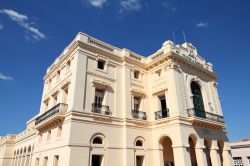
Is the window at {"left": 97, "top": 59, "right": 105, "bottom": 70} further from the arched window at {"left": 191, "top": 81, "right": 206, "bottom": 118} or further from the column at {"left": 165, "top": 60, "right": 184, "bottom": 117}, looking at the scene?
the arched window at {"left": 191, "top": 81, "right": 206, "bottom": 118}

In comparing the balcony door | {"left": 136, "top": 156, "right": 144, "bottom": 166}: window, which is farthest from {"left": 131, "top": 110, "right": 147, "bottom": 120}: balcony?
{"left": 136, "top": 156, "right": 144, "bottom": 166}: window

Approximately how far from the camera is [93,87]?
600 inches

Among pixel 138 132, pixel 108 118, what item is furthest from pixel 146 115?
pixel 108 118

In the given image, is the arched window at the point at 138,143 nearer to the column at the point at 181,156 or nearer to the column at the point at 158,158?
the column at the point at 158,158

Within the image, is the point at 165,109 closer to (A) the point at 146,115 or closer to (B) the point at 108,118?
(A) the point at 146,115

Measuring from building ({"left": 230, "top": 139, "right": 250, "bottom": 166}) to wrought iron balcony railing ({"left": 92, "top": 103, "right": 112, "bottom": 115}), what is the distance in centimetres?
2150

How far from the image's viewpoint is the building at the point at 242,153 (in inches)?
1027

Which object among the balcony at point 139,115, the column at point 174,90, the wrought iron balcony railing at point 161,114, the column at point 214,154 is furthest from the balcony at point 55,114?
the column at point 214,154

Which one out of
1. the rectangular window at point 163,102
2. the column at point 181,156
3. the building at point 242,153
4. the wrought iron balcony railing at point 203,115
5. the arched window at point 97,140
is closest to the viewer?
the column at point 181,156

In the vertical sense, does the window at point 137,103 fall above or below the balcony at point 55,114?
above

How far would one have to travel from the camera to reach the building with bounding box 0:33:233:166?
1386cm

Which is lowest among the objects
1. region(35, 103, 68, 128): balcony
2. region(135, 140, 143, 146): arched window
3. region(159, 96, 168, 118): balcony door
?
region(135, 140, 143, 146): arched window

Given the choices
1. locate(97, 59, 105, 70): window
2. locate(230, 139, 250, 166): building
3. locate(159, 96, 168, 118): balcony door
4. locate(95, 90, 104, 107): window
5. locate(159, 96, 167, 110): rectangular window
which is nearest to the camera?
locate(95, 90, 104, 107): window

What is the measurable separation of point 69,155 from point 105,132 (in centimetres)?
321
